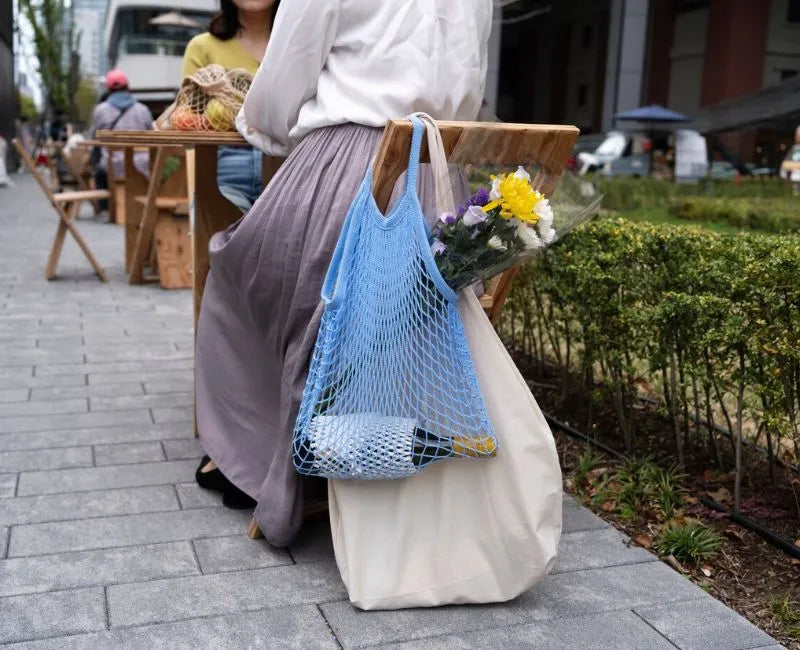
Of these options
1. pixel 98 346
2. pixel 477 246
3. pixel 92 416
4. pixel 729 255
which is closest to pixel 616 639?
pixel 477 246

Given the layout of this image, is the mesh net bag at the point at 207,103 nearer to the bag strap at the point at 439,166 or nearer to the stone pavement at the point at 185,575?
the bag strap at the point at 439,166

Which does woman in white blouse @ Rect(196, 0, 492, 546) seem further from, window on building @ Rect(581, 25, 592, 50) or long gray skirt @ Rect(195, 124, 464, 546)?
window on building @ Rect(581, 25, 592, 50)

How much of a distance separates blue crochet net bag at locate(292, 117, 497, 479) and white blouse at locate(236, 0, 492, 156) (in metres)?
0.32

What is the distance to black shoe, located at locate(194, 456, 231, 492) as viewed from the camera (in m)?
3.34

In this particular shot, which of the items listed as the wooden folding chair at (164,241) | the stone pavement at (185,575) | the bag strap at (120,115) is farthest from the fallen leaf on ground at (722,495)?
the bag strap at (120,115)

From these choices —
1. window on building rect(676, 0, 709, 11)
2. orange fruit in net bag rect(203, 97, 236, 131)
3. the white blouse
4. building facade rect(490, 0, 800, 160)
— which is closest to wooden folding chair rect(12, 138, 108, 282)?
orange fruit in net bag rect(203, 97, 236, 131)

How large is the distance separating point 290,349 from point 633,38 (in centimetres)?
2612

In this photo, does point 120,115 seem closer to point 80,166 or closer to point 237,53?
point 80,166

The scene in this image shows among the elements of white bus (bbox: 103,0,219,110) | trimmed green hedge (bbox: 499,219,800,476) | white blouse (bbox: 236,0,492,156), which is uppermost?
white bus (bbox: 103,0,219,110)

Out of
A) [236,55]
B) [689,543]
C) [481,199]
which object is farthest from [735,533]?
[236,55]

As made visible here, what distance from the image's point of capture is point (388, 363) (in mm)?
2502

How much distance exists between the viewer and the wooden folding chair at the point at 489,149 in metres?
2.48

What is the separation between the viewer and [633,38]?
2670cm

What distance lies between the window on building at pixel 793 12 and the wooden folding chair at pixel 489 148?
28.6 metres
